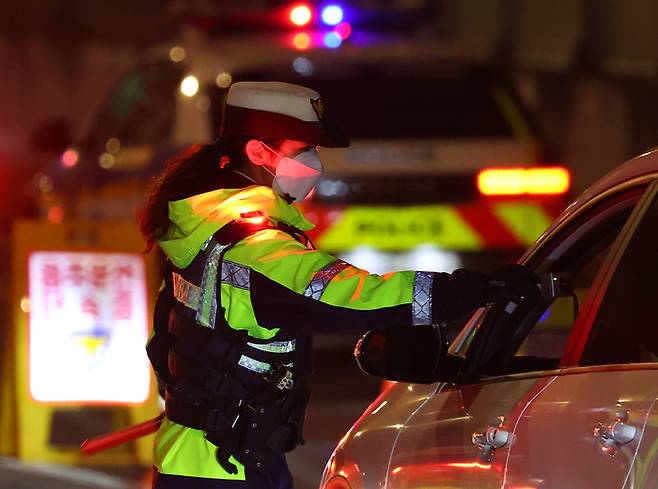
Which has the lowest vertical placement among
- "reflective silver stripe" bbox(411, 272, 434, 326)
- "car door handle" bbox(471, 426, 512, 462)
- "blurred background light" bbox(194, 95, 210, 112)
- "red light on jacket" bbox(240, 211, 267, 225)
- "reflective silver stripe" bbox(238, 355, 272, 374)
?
"car door handle" bbox(471, 426, 512, 462)

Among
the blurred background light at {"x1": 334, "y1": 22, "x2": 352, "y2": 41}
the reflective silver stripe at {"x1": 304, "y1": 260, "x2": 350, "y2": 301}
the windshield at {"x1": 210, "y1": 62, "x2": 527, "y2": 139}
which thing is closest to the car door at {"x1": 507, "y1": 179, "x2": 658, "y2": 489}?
the reflective silver stripe at {"x1": 304, "y1": 260, "x2": 350, "y2": 301}

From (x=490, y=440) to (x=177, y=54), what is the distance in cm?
608

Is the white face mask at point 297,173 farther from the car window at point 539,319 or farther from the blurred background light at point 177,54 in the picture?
the blurred background light at point 177,54

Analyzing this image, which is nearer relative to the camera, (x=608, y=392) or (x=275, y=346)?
(x=608, y=392)

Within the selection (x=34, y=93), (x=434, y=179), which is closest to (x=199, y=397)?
(x=434, y=179)

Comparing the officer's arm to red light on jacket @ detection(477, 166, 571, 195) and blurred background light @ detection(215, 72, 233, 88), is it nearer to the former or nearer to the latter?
red light on jacket @ detection(477, 166, 571, 195)

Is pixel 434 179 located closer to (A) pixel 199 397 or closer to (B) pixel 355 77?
(B) pixel 355 77

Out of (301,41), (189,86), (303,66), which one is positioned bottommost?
(189,86)

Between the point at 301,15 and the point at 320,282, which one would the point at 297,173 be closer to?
the point at 320,282

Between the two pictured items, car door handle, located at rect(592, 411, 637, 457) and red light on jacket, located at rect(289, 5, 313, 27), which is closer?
car door handle, located at rect(592, 411, 637, 457)

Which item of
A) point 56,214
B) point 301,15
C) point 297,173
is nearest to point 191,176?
point 297,173

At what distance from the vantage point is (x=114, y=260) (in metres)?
7.68

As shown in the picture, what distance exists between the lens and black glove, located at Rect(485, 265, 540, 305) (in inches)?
131

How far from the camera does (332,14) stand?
9.73 m
